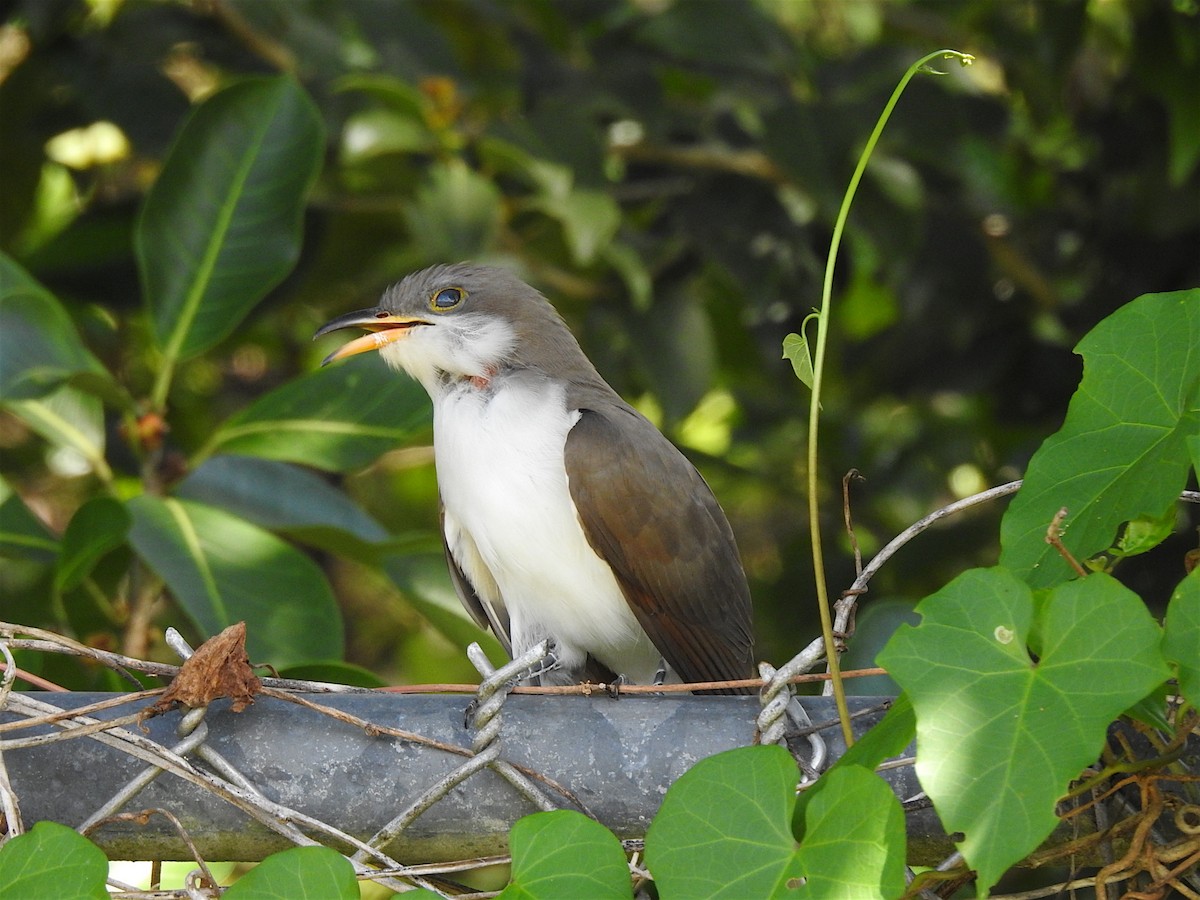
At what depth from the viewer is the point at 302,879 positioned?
1.35 metres

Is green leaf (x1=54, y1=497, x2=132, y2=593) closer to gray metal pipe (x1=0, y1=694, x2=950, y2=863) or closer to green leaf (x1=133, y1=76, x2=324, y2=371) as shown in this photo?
green leaf (x1=133, y1=76, x2=324, y2=371)

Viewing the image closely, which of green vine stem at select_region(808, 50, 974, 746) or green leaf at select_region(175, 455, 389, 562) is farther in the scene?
green leaf at select_region(175, 455, 389, 562)

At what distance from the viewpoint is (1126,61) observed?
15.1 ft

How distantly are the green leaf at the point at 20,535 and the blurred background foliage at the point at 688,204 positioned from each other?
0.64 feet

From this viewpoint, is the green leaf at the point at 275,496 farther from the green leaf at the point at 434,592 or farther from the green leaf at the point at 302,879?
the green leaf at the point at 302,879

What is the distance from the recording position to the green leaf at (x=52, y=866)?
1378 mm

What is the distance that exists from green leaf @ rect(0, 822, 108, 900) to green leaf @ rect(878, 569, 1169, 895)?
2.75 feet

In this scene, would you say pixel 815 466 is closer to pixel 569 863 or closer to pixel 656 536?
pixel 569 863

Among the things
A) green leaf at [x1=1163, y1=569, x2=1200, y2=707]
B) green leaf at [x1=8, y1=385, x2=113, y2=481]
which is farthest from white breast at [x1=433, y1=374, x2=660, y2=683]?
green leaf at [x1=1163, y1=569, x2=1200, y2=707]

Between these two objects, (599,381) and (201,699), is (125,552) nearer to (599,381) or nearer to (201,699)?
(599,381)

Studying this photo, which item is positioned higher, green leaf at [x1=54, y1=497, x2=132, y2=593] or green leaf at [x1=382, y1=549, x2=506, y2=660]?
green leaf at [x1=54, y1=497, x2=132, y2=593]

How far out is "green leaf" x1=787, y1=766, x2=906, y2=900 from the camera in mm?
1245

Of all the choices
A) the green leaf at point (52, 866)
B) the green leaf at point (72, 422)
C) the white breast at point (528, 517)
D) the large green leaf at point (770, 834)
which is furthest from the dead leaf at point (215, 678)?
the green leaf at point (72, 422)

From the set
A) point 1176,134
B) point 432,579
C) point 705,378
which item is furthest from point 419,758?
point 1176,134
